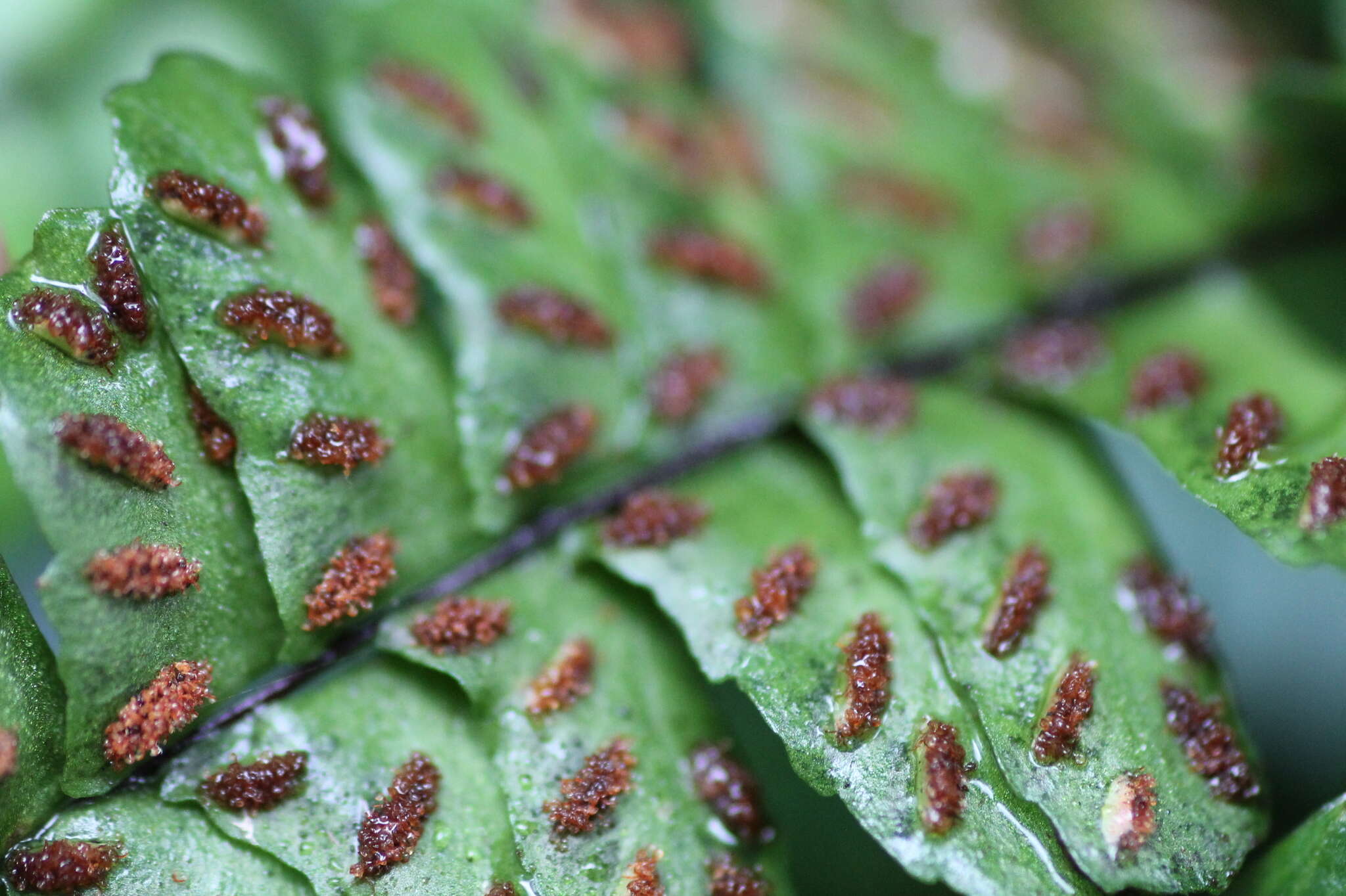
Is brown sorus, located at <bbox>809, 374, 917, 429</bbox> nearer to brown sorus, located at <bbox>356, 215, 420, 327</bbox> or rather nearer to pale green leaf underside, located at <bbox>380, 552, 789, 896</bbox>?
pale green leaf underside, located at <bbox>380, 552, 789, 896</bbox>

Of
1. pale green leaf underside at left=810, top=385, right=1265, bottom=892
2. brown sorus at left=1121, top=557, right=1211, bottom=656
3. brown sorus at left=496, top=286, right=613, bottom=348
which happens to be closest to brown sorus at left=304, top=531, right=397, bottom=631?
brown sorus at left=496, top=286, right=613, bottom=348

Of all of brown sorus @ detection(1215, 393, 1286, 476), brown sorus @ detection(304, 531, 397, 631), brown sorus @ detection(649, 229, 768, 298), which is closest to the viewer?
brown sorus @ detection(304, 531, 397, 631)

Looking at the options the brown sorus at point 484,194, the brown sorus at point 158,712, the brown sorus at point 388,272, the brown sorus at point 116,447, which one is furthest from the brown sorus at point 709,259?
the brown sorus at point 158,712

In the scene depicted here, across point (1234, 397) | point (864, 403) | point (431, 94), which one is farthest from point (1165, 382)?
point (431, 94)

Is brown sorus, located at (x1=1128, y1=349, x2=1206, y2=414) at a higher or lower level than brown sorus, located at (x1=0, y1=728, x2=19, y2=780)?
higher

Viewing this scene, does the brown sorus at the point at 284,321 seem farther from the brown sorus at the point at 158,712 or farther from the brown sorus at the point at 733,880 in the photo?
the brown sorus at the point at 733,880

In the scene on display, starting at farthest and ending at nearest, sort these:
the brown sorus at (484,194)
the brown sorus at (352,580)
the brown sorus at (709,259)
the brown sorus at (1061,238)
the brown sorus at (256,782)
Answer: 1. the brown sorus at (1061,238)
2. the brown sorus at (709,259)
3. the brown sorus at (484,194)
4. the brown sorus at (352,580)
5. the brown sorus at (256,782)

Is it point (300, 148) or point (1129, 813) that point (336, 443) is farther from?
point (1129, 813)
